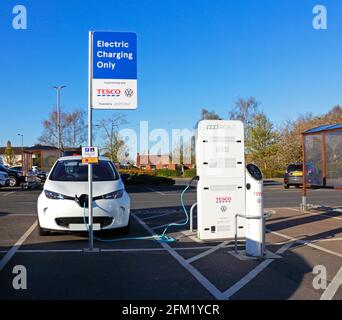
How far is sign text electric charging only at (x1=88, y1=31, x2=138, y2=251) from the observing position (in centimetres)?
→ 758

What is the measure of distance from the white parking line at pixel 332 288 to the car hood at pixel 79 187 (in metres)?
4.43

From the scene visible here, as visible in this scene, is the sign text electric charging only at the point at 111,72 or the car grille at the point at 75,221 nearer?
the sign text electric charging only at the point at 111,72

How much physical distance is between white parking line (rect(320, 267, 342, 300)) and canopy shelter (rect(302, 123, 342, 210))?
6.69 meters

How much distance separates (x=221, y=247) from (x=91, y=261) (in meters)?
2.44

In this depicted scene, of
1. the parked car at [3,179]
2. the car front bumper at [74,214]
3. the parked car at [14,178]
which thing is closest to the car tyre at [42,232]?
the car front bumper at [74,214]

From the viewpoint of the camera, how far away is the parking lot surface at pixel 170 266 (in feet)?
17.1

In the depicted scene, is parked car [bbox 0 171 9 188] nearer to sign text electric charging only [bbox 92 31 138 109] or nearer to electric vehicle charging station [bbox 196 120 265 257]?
electric vehicle charging station [bbox 196 120 265 257]

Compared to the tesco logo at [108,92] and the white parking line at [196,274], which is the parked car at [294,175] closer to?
the white parking line at [196,274]

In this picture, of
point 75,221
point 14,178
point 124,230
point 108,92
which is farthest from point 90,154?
point 14,178

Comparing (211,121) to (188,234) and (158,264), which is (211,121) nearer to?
(188,234)

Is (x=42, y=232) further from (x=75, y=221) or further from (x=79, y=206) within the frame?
(x=79, y=206)

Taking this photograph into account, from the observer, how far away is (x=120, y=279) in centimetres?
575

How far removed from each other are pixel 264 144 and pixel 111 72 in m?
39.7
